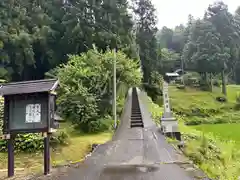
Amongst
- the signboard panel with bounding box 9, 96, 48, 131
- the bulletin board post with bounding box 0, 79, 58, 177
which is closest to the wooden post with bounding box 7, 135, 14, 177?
the bulletin board post with bounding box 0, 79, 58, 177

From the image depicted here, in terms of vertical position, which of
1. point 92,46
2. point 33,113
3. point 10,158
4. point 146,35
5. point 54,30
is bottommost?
point 10,158

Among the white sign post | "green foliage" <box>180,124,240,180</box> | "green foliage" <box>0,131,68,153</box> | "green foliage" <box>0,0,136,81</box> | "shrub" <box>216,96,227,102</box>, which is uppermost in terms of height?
"green foliage" <box>0,0,136,81</box>

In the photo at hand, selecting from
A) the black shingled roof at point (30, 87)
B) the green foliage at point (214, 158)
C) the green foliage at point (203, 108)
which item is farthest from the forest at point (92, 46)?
the black shingled roof at point (30, 87)

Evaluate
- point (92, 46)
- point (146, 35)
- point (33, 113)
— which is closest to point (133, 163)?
point (33, 113)

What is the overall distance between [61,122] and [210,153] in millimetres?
7463

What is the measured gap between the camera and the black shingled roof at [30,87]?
700 cm

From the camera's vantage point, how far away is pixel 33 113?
7.14 m

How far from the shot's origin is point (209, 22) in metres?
38.4

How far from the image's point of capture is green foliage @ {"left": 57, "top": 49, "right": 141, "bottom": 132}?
1366 centimetres

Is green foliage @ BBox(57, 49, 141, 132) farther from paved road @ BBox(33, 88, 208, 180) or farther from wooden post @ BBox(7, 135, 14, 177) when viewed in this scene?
wooden post @ BBox(7, 135, 14, 177)

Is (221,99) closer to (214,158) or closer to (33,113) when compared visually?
(214,158)

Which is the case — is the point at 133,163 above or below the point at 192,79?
below

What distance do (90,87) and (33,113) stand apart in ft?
26.7

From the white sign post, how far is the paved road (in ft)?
4.34
